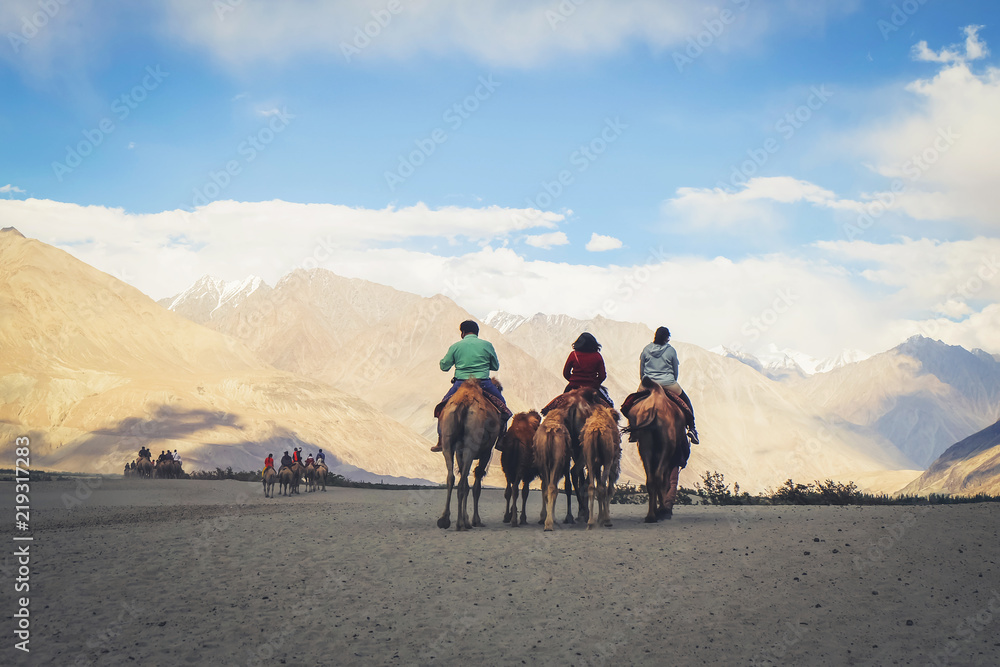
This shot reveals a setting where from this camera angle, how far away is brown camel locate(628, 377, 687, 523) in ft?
42.7

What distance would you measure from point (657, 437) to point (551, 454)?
1.96 metres

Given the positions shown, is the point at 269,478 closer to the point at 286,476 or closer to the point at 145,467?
the point at 286,476

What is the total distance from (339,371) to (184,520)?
170 metres

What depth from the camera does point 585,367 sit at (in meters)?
13.5

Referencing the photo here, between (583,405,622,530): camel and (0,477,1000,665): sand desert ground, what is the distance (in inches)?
33.8

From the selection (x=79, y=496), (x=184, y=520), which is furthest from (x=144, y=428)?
(x=184, y=520)

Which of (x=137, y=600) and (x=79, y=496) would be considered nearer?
(x=137, y=600)

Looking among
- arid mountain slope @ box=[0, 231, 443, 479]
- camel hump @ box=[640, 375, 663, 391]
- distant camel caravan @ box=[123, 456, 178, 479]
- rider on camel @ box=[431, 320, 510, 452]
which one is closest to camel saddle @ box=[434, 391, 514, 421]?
rider on camel @ box=[431, 320, 510, 452]

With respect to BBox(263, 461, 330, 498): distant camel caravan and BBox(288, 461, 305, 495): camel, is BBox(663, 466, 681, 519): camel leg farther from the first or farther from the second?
BBox(288, 461, 305, 495): camel

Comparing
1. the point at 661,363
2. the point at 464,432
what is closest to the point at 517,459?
the point at 464,432

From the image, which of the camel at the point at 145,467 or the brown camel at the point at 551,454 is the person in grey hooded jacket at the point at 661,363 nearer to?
the brown camel at the point at 551,454

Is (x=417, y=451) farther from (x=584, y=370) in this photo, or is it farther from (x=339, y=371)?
(x=584, y=370)

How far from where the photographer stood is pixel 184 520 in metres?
14.3

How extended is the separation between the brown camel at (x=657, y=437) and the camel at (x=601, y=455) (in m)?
0.63
